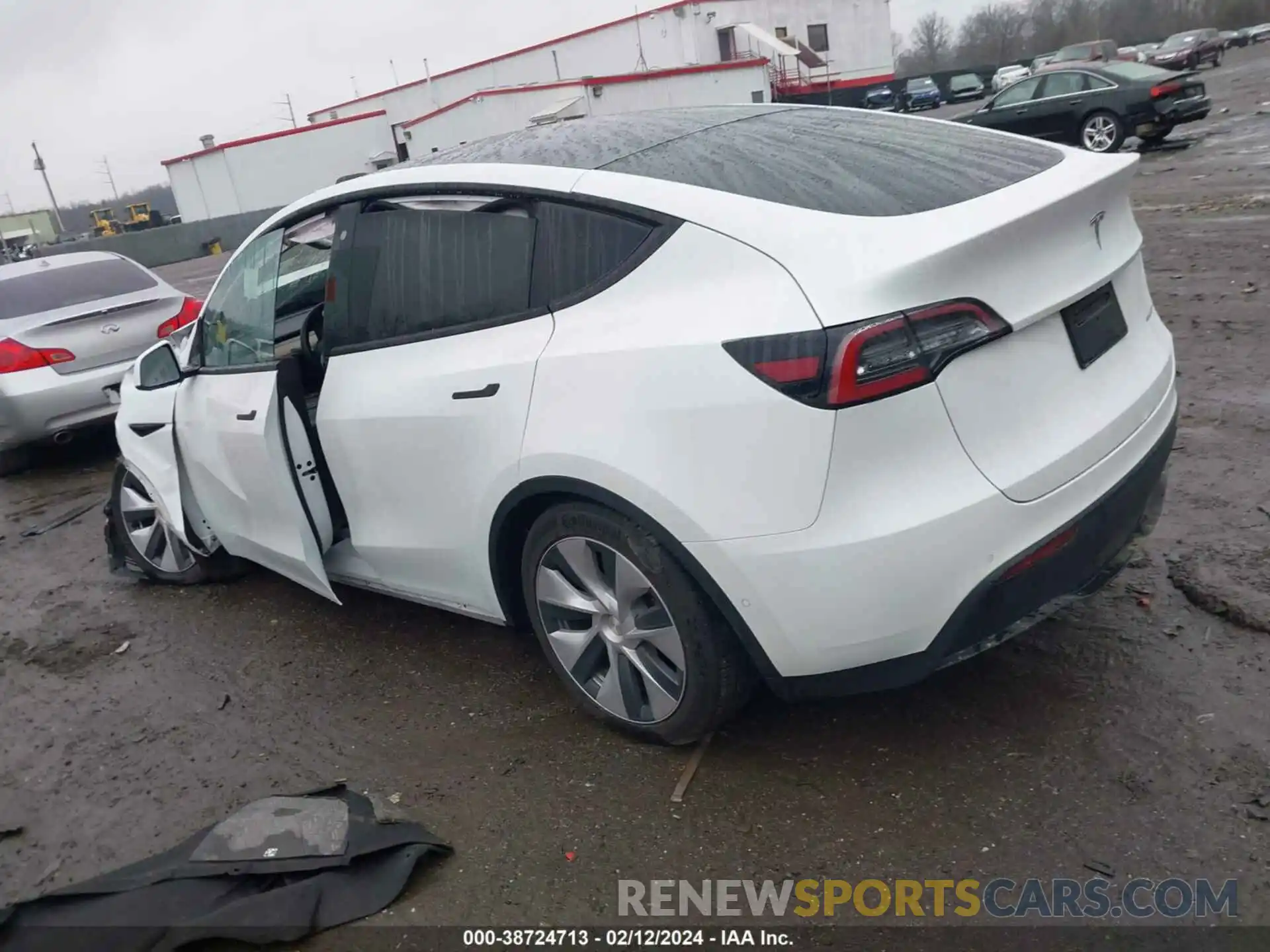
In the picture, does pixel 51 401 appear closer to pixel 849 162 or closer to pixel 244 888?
pixel 244 888

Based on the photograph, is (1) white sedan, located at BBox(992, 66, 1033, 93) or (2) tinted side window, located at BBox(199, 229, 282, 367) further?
(1) white sedan, located at BBox(992, 66, 1033, 93)

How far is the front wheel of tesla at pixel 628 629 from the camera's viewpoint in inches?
105

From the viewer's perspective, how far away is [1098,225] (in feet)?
9.11

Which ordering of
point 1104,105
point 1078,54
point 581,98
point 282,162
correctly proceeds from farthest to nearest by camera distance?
point 282,162 → point 1078,54 → point 581,98 → point 1104,105

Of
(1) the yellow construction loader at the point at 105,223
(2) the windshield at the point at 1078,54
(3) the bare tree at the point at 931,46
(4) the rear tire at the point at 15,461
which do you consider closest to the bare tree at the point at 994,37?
(3) the bare tree at the point at 931,46

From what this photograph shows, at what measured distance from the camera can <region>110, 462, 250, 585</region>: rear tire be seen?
4.81m

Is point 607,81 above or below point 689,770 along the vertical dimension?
above

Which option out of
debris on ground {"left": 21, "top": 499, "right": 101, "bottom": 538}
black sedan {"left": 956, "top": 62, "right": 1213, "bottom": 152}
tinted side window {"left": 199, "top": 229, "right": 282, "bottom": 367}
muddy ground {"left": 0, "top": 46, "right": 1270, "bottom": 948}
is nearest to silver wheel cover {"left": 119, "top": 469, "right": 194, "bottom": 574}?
muddy ground {"left": 0, "top": 46, "right": 1270, "bottom": 948}

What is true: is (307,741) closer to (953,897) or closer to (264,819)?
(264,819)

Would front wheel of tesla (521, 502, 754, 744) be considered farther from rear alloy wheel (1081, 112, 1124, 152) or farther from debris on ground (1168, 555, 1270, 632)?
rear alloy wheel (1081, 112, 1124, 152)

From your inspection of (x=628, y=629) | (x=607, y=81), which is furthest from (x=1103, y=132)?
(x=607, y=81)

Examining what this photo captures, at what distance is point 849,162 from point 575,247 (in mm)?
822

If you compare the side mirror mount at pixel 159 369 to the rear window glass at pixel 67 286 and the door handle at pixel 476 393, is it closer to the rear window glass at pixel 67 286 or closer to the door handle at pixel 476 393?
the door handle at pixel 476 393

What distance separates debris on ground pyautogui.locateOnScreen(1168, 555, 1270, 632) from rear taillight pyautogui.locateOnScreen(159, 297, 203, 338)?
259 inches
